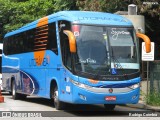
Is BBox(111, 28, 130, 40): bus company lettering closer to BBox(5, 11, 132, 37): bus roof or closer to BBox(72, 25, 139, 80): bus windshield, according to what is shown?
BBox(72, 25, 139, 80): bus windshield

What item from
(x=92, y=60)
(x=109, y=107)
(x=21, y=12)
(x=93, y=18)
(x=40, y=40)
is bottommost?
(x=109, y=107)

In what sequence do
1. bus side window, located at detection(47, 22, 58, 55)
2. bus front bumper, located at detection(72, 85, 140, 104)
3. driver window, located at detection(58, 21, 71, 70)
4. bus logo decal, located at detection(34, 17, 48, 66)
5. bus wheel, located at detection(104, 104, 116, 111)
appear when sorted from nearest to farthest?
bus front bumper, located at detection(72, 85, 140, 104)
driver window, located at detection(58, 21, 71, 70)
bus side window, located at detection(47, 22, 58, 55)
bus wheel, located at detection(104, 104, 116, 111)
bus logo decal, located at detection(34, 17, 48, 66)

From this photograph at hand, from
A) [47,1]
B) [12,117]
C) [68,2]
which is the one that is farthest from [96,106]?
[47,1]

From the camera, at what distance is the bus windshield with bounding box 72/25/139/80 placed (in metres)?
13.8

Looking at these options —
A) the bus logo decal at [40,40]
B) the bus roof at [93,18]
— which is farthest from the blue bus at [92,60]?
the bus logo decal at [40,40]

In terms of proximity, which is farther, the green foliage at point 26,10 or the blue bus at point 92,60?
the green foliage at point 26,10

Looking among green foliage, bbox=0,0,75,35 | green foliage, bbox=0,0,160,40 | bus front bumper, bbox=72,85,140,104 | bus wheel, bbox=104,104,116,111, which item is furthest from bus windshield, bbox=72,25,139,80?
green foliage, bbox=0,0,75,35

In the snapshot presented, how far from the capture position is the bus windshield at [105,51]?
13.8 metres

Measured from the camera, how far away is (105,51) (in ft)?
45.8

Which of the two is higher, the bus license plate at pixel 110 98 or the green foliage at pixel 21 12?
the green foliage at pixel 21 12

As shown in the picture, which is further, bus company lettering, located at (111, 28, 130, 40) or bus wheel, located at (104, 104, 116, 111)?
bus wheel, located at (104, 104, 116, 111)

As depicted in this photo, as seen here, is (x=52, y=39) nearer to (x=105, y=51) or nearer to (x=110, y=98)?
(x=105, y=51)

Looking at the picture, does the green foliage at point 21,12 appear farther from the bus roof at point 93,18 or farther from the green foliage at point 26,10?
the bus roof at point 93,18

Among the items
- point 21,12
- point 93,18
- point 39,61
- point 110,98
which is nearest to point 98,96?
point 110,98
